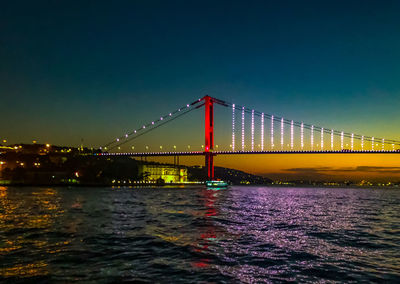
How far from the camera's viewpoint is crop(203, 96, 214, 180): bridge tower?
256 feet

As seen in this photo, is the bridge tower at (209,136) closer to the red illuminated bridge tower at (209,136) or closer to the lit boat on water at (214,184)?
the red illuminated bridge tower at (209,136)

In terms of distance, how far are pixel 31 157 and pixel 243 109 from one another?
65.5 metres

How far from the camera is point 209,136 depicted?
266ft

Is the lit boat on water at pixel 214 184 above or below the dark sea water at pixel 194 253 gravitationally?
below

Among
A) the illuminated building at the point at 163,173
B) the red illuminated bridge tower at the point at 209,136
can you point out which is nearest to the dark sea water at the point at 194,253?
the red illuminated bridge tower at the point at 209,136

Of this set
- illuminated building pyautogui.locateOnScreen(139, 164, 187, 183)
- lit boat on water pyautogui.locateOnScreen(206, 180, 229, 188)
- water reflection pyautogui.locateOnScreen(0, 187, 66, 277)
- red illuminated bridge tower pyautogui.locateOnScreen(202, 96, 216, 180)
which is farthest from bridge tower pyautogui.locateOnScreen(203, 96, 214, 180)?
water reflection pyautogui.locateOnScreen(0, 187, 66, 277)

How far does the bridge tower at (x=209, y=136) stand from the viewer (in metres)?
78.1

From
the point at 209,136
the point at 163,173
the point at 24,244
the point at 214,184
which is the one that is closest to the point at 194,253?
the point at 24,244

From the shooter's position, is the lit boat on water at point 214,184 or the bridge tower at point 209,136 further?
the lit boat on water at point 214,184

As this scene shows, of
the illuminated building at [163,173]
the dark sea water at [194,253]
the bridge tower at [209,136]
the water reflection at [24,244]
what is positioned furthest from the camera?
the illuminated building at [163,173]

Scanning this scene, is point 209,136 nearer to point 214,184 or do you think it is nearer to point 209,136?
point 209,136

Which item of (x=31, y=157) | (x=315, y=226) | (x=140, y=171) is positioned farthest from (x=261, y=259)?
(x=140, y=171)

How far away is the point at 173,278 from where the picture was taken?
724 cm

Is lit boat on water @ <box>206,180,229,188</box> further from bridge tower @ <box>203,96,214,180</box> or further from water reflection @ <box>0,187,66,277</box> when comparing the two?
water reflection @ <box>0,187,66,277</box>
